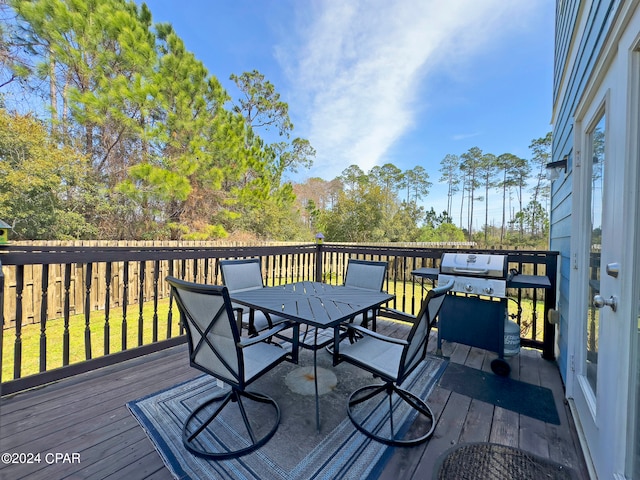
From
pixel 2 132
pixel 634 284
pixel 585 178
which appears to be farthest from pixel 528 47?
pixel 2 132

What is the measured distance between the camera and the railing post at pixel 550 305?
2715 millimetres

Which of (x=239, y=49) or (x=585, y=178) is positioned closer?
(x=585, y=178)

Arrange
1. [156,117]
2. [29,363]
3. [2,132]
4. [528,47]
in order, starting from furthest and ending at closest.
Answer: [156,117] → [528,47] → [2,132] → [29,363]

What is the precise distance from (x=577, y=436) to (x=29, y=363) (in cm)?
590

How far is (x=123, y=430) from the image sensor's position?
1.65 m

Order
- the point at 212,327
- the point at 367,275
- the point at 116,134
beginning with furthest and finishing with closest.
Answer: the point at 116,134
the point at 367,275
the point at 212,327

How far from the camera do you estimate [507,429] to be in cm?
173

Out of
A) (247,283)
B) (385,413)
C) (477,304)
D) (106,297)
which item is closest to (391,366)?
(385,413)

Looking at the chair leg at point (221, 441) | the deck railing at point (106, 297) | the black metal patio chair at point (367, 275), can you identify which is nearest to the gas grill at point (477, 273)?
the deck railing at point (106, 297)

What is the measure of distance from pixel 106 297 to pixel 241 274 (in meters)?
1.16

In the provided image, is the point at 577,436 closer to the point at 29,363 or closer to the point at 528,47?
the point at 29,363

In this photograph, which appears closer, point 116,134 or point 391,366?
point 391,366

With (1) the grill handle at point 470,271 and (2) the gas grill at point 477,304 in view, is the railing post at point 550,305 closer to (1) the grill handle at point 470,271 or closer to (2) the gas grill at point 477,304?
(2) the gas grill at point 477,304

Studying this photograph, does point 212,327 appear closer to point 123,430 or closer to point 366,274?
point 123,430
